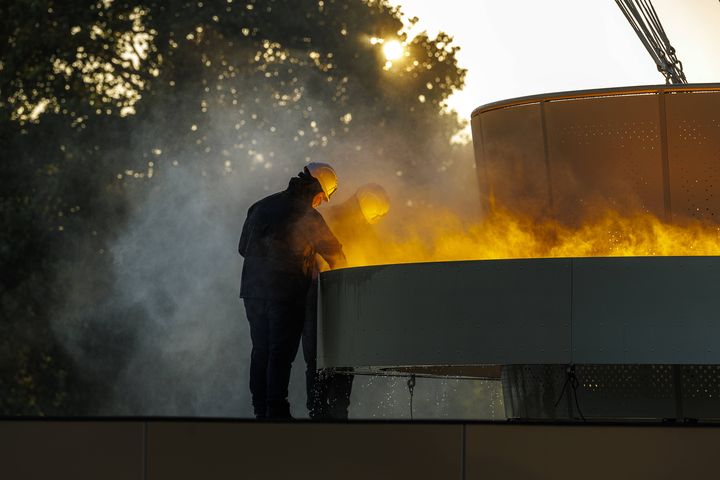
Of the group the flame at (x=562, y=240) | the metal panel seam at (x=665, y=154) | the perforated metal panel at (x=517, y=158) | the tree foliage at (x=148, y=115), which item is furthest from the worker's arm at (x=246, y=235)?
the tree foliage at (x=148, y=115)

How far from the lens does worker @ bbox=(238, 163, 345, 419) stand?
1148 cm

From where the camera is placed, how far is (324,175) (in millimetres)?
12305

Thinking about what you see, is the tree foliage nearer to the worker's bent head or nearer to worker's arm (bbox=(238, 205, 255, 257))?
the worker's bent head

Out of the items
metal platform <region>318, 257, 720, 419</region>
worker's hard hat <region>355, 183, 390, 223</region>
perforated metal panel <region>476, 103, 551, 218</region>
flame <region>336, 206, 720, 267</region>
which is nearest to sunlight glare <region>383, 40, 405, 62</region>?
flame <region>336, 206, 720, 267</region>

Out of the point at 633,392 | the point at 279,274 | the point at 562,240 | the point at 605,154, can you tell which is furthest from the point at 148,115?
the point at 633,392

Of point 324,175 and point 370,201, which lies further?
point 370,201

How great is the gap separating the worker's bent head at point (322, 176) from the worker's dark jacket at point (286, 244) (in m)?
0.14

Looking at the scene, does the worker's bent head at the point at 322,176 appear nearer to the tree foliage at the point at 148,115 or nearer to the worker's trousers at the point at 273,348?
the worker's trousers at the point at 273,348

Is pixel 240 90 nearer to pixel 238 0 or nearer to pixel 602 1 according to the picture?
pixel 238 0

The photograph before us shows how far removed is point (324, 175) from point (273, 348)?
5.31ft

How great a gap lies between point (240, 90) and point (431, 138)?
12.7 ft

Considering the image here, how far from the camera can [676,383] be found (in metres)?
11.4

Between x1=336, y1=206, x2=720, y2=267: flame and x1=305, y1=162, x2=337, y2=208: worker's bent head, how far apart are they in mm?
1243

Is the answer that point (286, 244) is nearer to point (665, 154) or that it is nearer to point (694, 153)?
point (665, 154)
